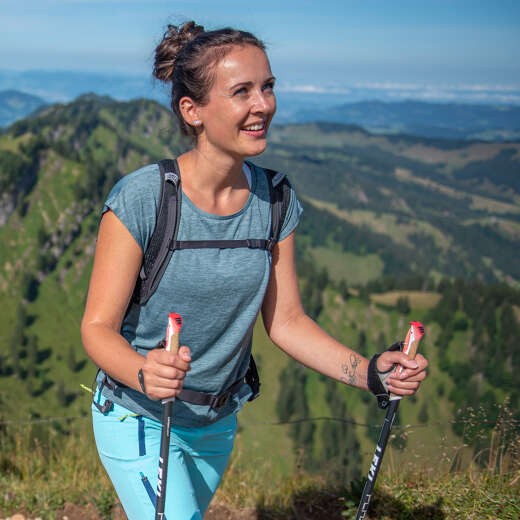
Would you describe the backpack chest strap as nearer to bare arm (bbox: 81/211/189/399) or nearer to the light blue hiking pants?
bare arm (bbox: 81/211/189/399)

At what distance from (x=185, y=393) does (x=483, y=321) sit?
14282 centimetres

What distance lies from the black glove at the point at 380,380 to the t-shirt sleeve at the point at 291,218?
0.83 meters

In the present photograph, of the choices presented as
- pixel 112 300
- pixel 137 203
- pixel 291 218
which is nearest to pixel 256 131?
pixel 291 218

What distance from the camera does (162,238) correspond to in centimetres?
266

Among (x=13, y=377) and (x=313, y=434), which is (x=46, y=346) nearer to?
(x=13, y=377)

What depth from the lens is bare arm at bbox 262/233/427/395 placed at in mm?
3152

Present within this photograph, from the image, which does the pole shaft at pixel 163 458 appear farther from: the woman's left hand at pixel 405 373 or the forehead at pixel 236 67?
the forehead at pixel 236 67

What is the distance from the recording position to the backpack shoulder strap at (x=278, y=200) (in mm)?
3094

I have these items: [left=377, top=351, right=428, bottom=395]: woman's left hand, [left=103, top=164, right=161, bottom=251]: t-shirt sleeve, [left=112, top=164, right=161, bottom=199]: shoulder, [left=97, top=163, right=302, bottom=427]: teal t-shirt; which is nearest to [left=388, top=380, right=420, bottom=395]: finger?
[left=377, top=351, right=428, bottom=395]: woman's left hand

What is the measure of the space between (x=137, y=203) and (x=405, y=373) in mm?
1558

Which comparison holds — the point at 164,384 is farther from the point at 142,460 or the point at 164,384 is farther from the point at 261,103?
the point at 261,103

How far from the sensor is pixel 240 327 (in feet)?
9.62

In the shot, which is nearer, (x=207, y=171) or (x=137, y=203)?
(x=137, y=203)

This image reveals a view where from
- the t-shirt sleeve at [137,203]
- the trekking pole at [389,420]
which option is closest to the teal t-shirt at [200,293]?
the t-shirt sleeve at [137,203]
